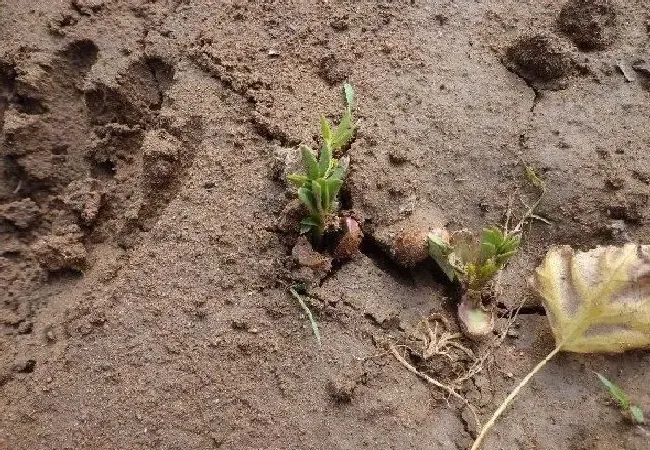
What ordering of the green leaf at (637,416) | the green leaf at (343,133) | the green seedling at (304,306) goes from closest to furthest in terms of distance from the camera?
the green leaf at (637,416) < the green seedling at (304,306) < the green leaf at (343,133)

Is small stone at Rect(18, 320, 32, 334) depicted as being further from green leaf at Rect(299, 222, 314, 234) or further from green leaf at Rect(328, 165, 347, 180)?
green leaf at Rect(328, 165, 347, 180)

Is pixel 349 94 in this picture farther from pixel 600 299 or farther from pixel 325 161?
pixel 600 299

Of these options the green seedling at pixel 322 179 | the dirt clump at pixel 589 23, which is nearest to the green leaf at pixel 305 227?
the green seedling at pixel 322 179

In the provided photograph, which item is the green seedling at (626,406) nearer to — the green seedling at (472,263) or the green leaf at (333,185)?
the green seedling at (472,263)

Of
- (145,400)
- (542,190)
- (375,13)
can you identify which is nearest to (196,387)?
(145,400)

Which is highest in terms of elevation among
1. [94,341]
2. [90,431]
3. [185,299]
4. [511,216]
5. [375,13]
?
[375,13]

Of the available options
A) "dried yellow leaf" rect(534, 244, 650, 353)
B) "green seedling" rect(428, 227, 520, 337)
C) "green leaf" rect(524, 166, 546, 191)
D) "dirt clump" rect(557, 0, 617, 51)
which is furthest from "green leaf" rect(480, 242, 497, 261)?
"dirt clump" rect(557, 0, 617, 51)

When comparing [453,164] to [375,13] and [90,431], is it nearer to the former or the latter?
[375,13]
